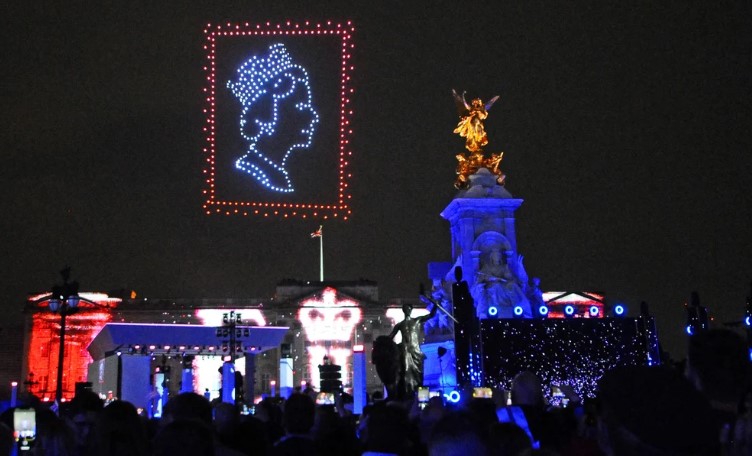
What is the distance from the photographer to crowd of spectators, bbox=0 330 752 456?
9.81 feet

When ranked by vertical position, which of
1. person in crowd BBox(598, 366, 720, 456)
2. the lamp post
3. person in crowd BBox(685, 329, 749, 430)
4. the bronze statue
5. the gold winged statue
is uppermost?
the gold winged statue

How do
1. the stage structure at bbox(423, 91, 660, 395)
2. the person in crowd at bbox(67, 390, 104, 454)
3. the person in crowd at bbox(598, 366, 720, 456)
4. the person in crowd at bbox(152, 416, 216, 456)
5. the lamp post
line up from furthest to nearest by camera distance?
the lamp post
the stage structure at bbox(423, 91, 660, 395)
the person in crowd at bbox(67, 390, 104, 454)
the person in crowd at bbox(152, 416, 216, 456)
the person in crowd at bbox(598, 366, 720, 456)

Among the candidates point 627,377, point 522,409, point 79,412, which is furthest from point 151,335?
point 627,377

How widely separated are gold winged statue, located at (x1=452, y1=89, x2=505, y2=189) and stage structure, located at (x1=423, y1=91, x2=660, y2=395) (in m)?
0.04

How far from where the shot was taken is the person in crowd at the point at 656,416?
2.94m

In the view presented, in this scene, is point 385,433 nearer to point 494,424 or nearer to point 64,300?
point 494,424

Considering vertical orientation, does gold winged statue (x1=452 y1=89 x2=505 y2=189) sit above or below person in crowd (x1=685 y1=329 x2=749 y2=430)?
above

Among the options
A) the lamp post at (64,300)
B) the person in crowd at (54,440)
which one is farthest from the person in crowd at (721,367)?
the lamp post at (64,300)

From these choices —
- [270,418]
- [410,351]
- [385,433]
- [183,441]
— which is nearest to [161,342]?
[410,351]

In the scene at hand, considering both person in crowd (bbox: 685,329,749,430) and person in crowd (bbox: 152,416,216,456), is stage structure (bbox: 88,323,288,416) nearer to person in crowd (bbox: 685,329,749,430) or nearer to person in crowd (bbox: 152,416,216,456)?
person in crowd (bbox: 152,416,216,456)

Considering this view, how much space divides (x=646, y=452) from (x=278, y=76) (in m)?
21.2

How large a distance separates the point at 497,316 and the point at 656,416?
27.2m

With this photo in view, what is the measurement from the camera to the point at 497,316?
98.0 ft

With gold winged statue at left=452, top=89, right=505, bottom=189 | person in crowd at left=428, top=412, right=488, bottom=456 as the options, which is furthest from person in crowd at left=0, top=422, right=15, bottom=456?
gold winged statue at left=452, top=89, right=505, bottom=189
